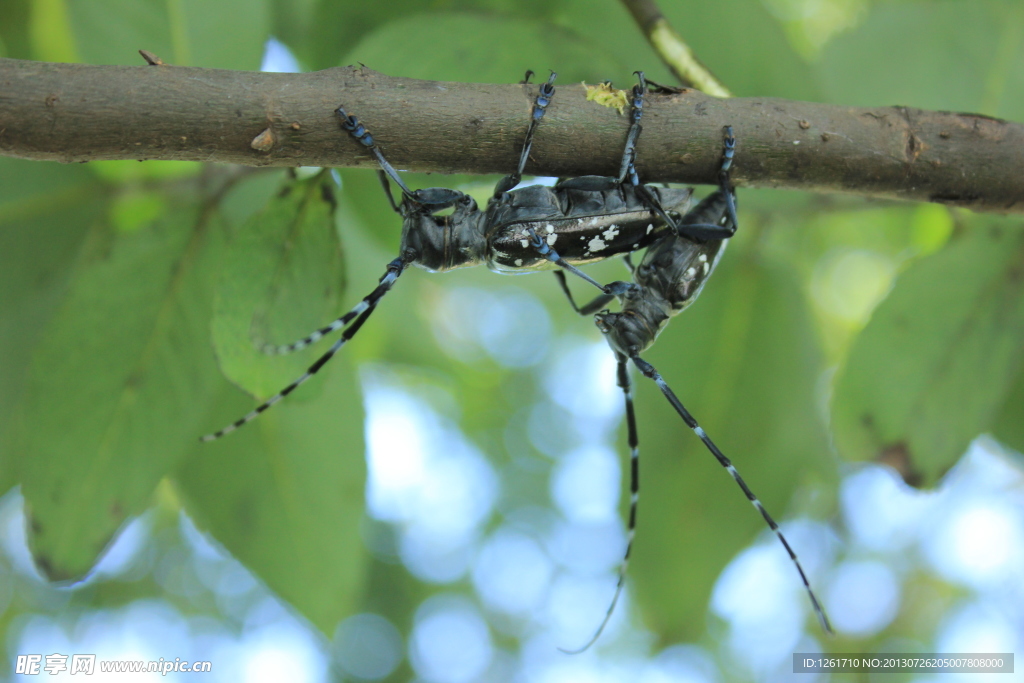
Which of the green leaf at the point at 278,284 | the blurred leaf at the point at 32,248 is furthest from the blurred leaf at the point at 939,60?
the blurred leaf at the point at 32,248

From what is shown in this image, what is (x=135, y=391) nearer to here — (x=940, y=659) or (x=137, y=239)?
(x=137, y=239)

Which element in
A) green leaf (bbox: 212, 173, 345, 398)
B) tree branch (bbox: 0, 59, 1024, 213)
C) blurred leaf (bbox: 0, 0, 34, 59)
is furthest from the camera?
blurred leaf (bbox: 0, 0, 34, 59)

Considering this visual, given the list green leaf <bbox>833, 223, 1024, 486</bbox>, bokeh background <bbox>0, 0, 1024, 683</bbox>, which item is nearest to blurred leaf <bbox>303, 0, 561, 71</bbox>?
bokeh background <bbox>0, 0, 1024, 683</bbox>

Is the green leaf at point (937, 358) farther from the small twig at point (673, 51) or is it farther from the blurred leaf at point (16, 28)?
the blurred leaf at point (16, 28)

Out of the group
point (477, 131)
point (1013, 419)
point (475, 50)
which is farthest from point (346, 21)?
point (1013, 419)

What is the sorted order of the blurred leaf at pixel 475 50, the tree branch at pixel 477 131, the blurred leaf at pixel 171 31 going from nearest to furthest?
the tree branch at pixel 477 131 < the blurred leaf at pixel 475 50 < the blurred leaf at pixel 171 31

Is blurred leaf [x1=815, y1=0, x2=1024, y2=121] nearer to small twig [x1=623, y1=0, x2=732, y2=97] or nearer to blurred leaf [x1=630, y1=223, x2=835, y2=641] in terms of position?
blurred leaf [x1=630, y1=223, x2=835, y2=641]

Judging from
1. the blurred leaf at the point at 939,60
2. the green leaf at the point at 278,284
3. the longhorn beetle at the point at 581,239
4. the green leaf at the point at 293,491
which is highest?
the blurred leaf at the point at 939,60
